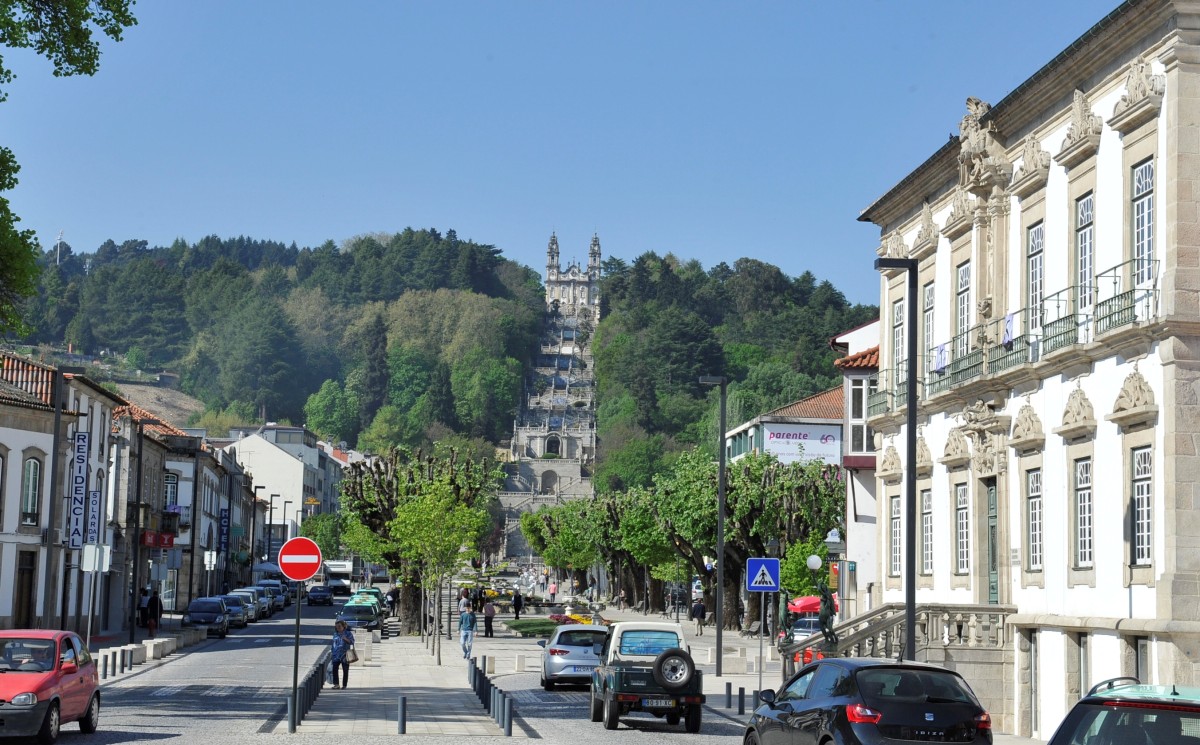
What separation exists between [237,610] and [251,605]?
6.53 m

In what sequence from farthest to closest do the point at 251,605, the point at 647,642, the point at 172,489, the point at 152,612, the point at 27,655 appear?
the point at 172,489, the point at 251,605, the point at 152,612, the point at 647,642, the point at 27,655

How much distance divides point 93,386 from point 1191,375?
4194 centimetres

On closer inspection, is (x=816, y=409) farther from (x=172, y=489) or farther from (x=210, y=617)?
(x=210, y=617)

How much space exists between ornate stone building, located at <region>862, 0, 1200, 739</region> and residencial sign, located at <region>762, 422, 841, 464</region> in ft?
164

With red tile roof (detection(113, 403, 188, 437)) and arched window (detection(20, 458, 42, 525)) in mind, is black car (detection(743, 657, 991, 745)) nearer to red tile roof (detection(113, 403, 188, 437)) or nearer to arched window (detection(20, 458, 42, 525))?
arched window (detection(20, 458, 42, 525))

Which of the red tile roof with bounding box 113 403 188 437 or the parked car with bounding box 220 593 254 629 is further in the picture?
the parked car with bounding box 220 593 254 629

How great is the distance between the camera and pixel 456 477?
59.7 meters

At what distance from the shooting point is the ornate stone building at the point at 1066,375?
70.5 feet

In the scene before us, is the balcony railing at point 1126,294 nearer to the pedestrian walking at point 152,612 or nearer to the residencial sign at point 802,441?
the pedestrian walking at point 152,612

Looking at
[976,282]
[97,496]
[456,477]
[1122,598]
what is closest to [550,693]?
[976,282]

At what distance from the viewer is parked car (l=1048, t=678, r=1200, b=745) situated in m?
10.3

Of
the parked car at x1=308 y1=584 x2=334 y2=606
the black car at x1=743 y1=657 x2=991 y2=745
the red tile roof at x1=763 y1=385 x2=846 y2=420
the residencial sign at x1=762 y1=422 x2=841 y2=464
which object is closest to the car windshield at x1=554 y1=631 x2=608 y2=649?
the black car at x1=743 y1=657 x2=991 y2=745

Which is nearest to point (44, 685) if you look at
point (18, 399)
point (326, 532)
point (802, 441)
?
point (18, 399)

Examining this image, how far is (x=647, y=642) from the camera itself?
26.4 m
